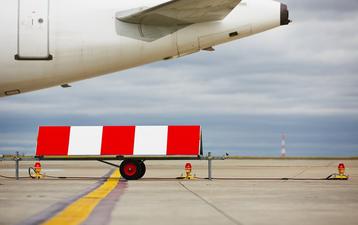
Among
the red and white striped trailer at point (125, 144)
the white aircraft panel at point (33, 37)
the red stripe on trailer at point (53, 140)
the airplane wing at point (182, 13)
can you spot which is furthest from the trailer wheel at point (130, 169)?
the white aircraft panel at point (33, 37)

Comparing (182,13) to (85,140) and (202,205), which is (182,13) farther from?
(85,140)

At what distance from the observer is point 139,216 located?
456 inches

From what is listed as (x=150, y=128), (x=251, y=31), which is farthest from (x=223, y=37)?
(x=150, y=128)

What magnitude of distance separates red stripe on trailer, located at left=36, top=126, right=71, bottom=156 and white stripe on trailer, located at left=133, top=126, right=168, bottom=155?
258cm

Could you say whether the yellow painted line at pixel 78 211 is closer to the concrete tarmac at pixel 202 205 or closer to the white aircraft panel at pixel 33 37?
the concrete tarmac at pixel 202 205

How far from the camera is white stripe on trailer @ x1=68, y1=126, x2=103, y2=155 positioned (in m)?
23.9

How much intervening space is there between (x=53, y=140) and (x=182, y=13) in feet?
40.8

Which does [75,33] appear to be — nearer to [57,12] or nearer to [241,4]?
[57,12]

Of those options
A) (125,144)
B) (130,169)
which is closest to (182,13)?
(125,144)

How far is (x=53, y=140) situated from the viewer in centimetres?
2427

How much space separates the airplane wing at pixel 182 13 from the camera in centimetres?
1276

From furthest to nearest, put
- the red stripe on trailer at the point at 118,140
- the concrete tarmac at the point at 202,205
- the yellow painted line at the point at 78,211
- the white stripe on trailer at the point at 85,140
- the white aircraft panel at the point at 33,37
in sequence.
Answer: the white stripe on trailer at the point at 85,140 < the red stripe on trailer at the point at 118,140 < the white aircraft panel at the point at 33,37 < the concrete tarmac at the point at 202,205 < the yellow painted line at the point at 78,211

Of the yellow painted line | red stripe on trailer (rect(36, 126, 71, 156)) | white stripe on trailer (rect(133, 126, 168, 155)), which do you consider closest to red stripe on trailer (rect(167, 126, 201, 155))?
white stripe on trailer (rect(133, 126, 168, 155))

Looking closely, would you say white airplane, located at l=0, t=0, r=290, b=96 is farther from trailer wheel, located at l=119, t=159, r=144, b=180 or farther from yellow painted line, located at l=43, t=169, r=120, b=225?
trailer wheel, located at l=119, t=159, r=144, b=180
